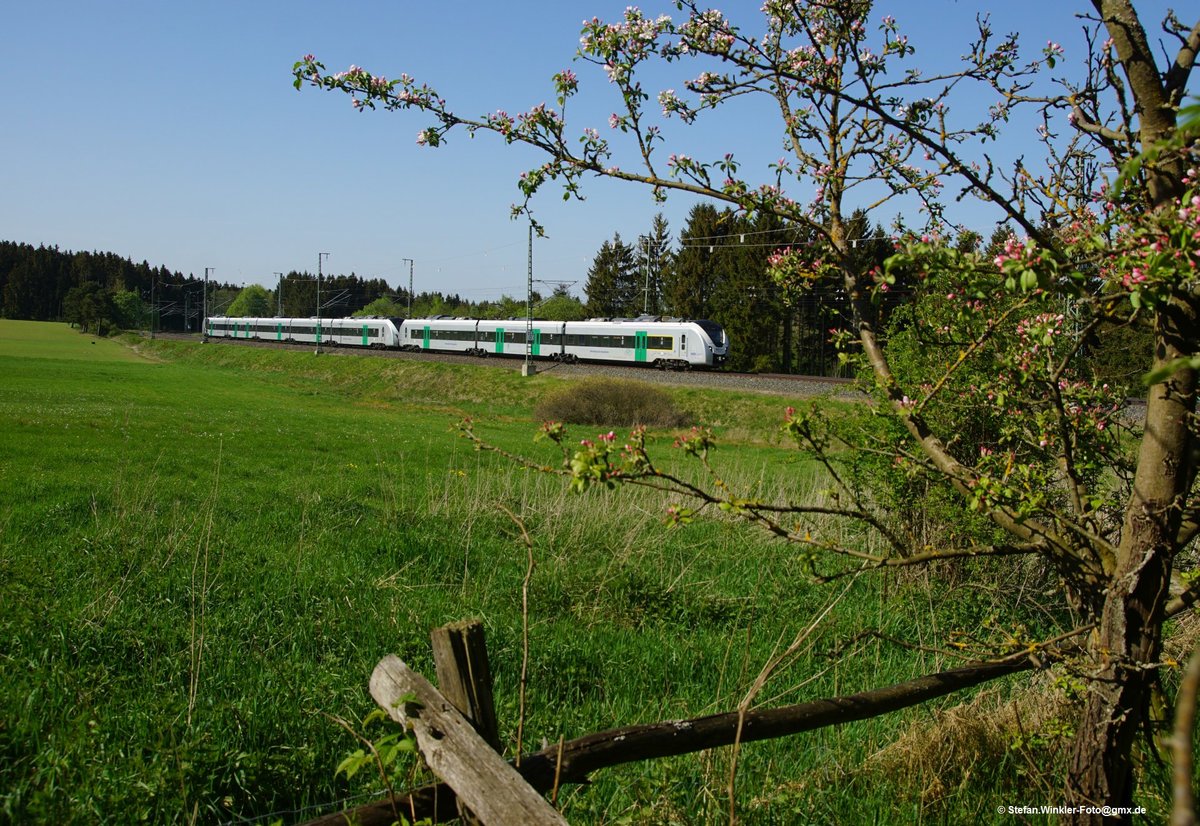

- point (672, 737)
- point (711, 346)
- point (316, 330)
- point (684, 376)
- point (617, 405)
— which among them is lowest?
point (617, 405)

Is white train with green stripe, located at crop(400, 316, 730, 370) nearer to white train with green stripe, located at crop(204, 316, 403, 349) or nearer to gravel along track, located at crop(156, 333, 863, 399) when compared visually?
gravel along track, located at crop(156, 333, 863, 399)

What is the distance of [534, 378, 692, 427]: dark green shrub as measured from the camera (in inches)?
1275

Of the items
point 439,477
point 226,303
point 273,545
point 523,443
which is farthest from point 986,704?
point 226,303

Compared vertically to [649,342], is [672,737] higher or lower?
lower

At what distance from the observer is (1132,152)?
273 cm

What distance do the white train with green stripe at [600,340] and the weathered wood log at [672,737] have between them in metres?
36.9

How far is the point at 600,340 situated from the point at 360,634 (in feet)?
127

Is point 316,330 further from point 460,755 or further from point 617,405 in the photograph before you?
point 460,755

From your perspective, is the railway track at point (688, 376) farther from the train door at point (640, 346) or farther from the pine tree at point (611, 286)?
the pine tree at point (611, 286)

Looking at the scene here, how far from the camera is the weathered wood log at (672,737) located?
249cm

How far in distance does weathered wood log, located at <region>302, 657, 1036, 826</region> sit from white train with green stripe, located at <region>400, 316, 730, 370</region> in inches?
1454

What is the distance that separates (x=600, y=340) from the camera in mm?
44281

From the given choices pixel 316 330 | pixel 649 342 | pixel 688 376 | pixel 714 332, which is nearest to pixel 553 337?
pixel 649 342

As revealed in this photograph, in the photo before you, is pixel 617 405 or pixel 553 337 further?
pixel 553 337
